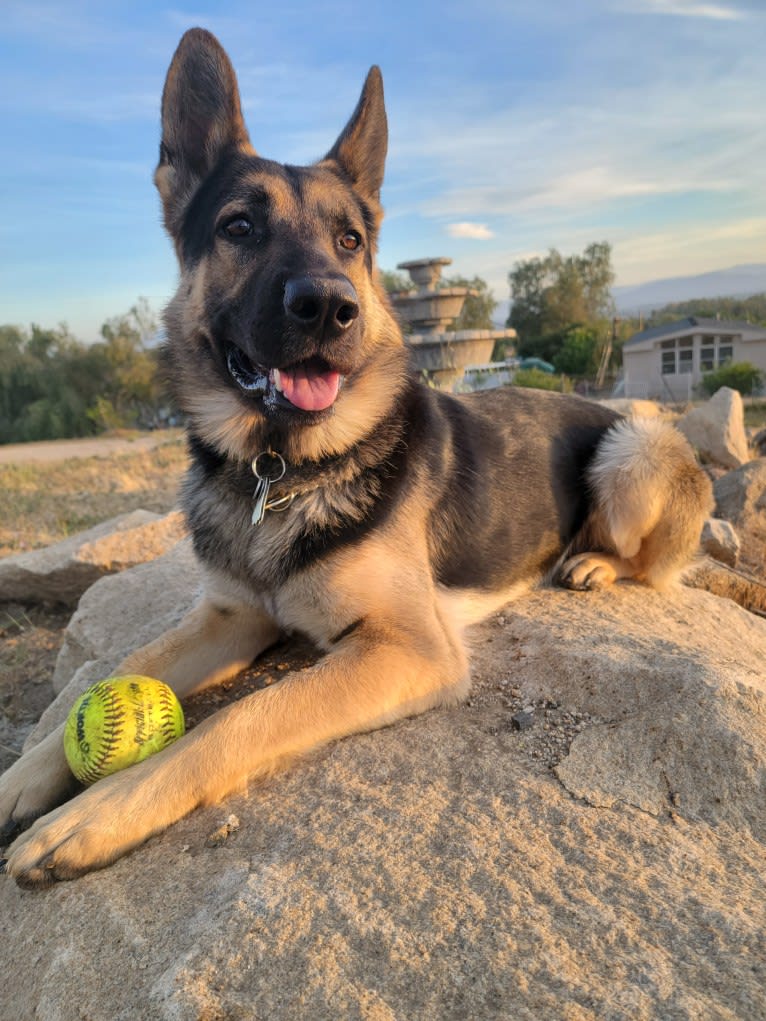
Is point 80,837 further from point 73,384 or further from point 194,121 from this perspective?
point 73,384

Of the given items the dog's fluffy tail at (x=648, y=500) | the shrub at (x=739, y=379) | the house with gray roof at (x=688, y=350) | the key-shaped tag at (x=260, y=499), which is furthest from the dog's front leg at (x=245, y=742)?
the house with gray roof at (x=688, y=350)

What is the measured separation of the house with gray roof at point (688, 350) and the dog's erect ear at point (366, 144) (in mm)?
39860

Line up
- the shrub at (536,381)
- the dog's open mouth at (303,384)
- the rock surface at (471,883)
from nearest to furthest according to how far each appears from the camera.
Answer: the rock surface at (471,883) → the dog's open mouth at (303,384) → the shrub at (536,381)

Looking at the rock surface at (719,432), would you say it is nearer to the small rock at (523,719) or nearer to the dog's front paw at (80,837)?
the small rock at (523,719)

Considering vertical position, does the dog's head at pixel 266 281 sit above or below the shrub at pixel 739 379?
above

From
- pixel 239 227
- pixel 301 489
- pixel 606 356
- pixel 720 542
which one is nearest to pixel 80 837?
pixel 301 489

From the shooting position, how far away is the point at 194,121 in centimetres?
346

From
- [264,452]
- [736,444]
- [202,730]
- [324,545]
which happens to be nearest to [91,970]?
[202,730]

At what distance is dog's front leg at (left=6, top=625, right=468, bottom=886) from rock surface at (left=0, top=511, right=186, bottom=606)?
3.39 meters

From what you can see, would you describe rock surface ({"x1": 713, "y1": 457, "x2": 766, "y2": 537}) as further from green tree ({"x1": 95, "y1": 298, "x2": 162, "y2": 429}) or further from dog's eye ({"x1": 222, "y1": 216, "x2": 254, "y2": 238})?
green tree ({"x1": 95, "y1": 298, "x2": 162, "y2": 429})

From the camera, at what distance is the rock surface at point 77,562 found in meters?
5.48

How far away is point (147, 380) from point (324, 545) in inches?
1728

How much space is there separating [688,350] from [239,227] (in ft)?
153

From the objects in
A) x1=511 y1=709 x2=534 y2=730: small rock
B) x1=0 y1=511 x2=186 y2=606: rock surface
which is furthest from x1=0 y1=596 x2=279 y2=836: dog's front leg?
x1=0 y1=511 x2=186 y2=606: rock surface
